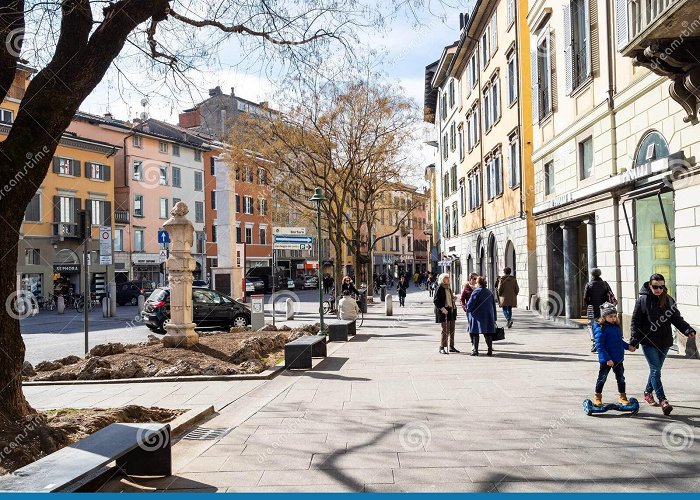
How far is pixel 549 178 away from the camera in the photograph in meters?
22.7

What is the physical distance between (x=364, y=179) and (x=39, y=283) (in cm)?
2343

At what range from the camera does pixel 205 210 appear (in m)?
64.3

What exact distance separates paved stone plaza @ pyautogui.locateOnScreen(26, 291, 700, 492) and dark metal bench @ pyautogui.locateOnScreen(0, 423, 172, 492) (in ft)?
0.52

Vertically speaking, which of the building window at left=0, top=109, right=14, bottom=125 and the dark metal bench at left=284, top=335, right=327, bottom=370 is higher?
the building window at left=0, top=109, right=14, bottom=125

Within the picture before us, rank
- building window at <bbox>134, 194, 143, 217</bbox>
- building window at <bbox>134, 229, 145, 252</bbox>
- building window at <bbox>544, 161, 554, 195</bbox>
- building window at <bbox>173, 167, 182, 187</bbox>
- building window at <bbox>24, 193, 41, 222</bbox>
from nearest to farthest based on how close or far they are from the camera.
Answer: building window at <bbox>544, 161, 554, 195</bbox> < building window at <bbox>24, 193, 41, 222</bbox> < building window at <bbox>134, 229, 145, 252</bbox> < building window at <bbox>134, 194, 143, 217</bbox> < building window at <bbox>173, 167, 182, 187</bbox>

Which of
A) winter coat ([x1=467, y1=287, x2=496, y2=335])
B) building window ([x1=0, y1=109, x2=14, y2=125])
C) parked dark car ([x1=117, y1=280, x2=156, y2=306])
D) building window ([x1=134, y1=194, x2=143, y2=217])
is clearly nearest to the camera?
winter coat ([x1=467, y1=287, x2=496, y2=335])

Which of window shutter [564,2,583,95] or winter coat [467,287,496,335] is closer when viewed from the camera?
winter coat [467,287,496,335]

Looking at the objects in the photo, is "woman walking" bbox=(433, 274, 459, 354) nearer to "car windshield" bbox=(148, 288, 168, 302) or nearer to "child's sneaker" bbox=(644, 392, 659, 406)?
"child's sneaker" bbox=(644, 392, 659, 406)

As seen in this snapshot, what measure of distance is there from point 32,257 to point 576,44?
121ft

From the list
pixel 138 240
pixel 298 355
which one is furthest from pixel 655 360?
pixel 138 240

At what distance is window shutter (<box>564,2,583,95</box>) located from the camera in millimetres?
18969

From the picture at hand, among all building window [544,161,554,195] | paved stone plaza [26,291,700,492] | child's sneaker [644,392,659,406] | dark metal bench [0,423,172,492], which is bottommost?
paved stone plaza [26,291,700,492]

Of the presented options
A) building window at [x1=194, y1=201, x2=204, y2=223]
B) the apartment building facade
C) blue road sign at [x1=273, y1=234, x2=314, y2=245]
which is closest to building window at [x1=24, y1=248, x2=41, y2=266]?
building window at [x1=194, y1=201, x2=204, y2=223]

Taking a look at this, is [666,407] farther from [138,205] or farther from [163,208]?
[163,208]
